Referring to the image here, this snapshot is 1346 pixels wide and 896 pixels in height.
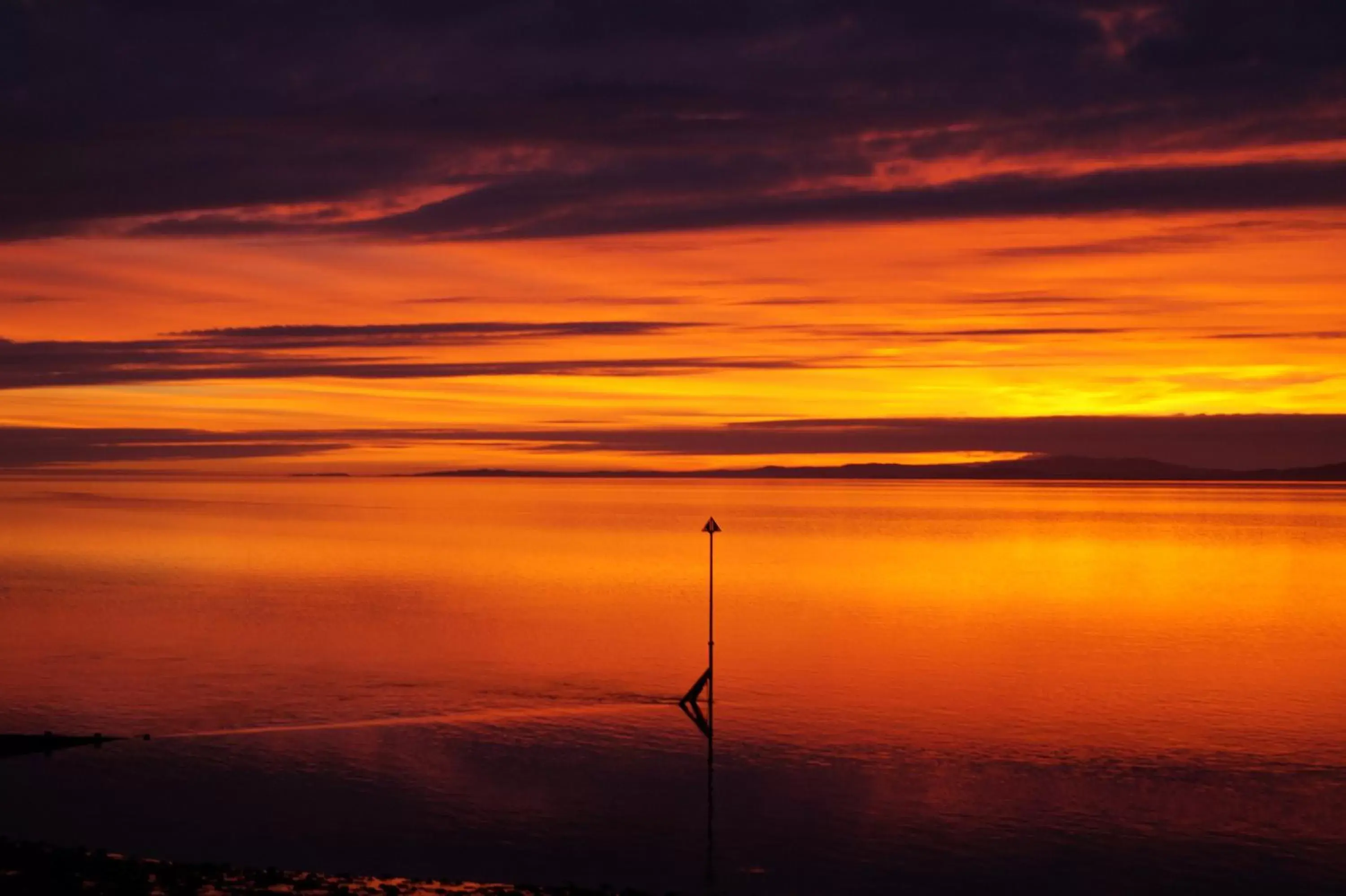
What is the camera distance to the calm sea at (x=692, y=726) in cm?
2842

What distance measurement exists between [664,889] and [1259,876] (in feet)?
41.0

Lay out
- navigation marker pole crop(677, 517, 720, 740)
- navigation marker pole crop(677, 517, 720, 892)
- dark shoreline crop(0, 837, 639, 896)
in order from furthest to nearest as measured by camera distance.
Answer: navigation marker pole crop(677, 517, 720, 740) → navigation marker pole crop(677, 517, 720, 892) → dark shoreline crop(0, 837, 639, 896)

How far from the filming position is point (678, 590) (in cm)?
8106

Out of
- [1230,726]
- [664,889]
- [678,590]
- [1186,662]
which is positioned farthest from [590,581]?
[664,889]

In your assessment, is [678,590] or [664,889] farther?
[678,590]

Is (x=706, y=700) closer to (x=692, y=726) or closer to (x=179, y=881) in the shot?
(x=692, y=726)

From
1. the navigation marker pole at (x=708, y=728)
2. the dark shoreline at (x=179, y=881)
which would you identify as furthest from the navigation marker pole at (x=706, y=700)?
the dark shoreline at (x=179, y=881)

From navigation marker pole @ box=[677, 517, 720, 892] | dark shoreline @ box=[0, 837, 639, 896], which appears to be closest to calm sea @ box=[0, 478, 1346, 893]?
navigation marker pole @ box=[677, 517, 720, 892]

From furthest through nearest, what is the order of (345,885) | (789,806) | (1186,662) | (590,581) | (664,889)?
(590,581) < (1186,662) < (789,806) < (664,889) < (345,885)

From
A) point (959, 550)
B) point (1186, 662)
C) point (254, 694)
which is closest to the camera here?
point (254, 694)

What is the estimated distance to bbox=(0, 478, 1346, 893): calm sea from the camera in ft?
93.2

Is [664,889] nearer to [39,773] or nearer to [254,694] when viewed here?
[39,773]

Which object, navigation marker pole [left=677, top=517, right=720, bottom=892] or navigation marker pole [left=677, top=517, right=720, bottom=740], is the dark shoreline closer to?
navigation marker pole [left=677, top=517, right=720, bottom=892]

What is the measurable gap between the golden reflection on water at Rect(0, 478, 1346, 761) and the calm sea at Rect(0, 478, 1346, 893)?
28cm
